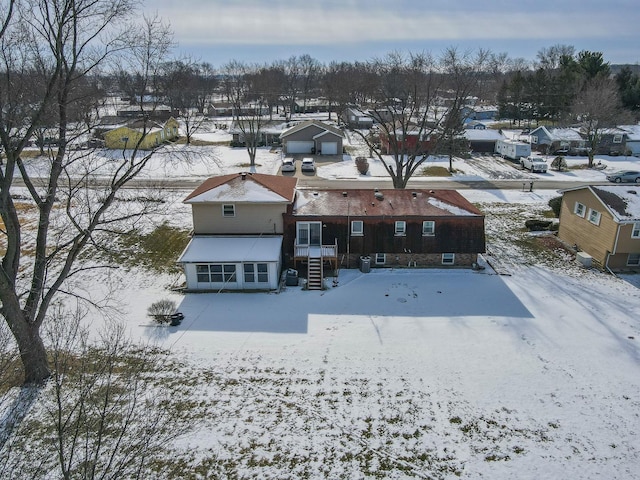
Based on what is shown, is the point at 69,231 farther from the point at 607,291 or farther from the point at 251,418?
the point at 607,291

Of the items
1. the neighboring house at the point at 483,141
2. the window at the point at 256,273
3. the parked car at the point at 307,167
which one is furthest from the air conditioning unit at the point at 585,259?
the neighboring house at the point at 483,141

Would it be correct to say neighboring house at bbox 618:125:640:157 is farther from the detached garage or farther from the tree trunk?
the tree trunk

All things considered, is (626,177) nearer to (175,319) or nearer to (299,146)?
(299,146)

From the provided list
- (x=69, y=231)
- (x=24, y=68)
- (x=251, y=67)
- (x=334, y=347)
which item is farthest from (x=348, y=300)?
(x=251, y=67)

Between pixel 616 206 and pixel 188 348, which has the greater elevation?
pixel 616 206

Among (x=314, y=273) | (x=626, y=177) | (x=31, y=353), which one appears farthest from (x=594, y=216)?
(x=31, y=353)

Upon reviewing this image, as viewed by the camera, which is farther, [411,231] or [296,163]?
[296,163]

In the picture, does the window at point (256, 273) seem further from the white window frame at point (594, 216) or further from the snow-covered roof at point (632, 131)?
the snow-covered roof at point (632, 131)
